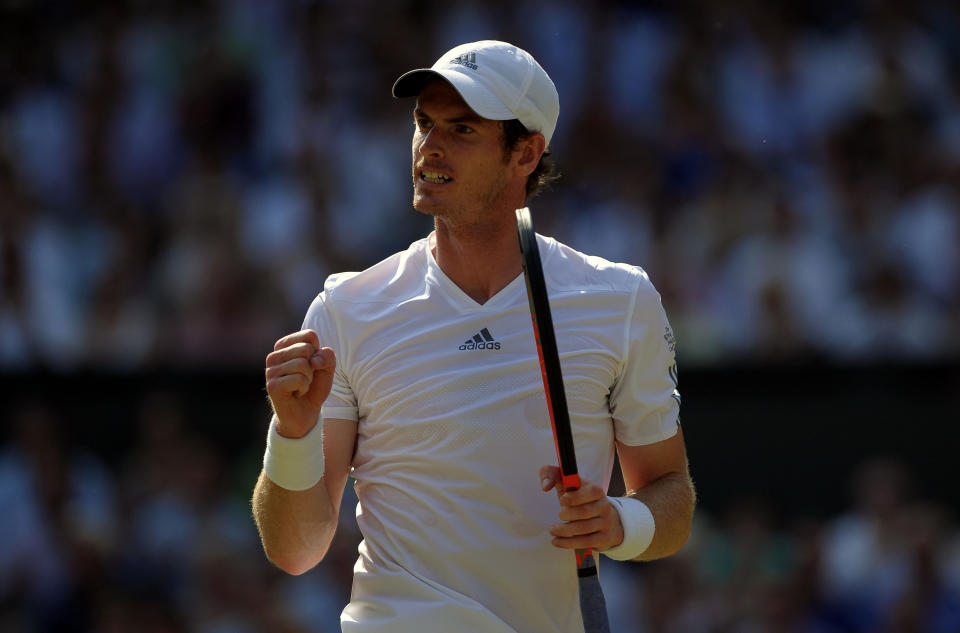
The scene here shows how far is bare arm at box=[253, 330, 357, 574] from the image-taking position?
10.1 ft

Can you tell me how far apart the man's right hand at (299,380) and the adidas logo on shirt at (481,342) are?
349 millimetres

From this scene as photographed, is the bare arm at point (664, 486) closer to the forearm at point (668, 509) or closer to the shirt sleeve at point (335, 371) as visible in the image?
the forearm at point (668, 509)

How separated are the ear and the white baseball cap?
0.02 m

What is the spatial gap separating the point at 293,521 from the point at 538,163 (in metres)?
1.05

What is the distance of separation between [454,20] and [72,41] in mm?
2512

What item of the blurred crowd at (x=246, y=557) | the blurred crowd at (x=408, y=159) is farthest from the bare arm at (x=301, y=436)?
the blurred crowd at (x=408, y=159)

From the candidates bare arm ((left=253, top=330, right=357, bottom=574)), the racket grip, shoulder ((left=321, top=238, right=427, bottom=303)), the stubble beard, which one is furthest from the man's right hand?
the racket grip

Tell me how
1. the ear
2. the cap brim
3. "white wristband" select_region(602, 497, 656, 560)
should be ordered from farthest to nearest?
1. the ear
2. the cap brim
3. "white wristband" select_region(602, 497, 656, 560)

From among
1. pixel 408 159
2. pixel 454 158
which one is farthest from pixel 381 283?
pixel 408 159

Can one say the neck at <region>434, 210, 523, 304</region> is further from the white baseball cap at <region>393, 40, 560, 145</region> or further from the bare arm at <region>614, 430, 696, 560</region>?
the bare arm at <region>614, 430, 696, 560</region>

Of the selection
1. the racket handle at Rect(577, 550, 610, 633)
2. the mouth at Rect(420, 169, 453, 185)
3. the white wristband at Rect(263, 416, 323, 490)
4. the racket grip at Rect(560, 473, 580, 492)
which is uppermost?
the mouth at Rect(420, 169, 453, 185)

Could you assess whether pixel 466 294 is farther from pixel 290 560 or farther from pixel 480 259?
pixel 290 560

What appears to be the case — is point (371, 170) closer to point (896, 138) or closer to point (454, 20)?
point (454, 20)

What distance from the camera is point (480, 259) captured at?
3.45 meters
